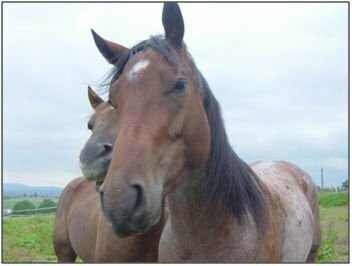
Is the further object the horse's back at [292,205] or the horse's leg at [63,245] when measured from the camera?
the horse's leg at [63,245]

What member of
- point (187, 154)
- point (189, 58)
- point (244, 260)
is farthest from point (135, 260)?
point (189, 58)

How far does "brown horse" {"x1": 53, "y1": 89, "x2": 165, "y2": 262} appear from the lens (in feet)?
12.3

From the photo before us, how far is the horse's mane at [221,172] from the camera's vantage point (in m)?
2.80

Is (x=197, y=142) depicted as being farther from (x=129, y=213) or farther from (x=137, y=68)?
(x=129, y=213)

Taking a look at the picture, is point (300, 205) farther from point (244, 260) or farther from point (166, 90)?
point (166, 90)

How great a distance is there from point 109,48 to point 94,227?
9.01ft

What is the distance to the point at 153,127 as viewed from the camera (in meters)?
2.33

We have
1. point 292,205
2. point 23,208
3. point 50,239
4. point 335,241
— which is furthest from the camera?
point 23,208

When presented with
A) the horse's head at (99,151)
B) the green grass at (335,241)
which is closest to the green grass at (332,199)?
the green grass at (335,241)

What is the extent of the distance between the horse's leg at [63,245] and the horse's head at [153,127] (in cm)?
453

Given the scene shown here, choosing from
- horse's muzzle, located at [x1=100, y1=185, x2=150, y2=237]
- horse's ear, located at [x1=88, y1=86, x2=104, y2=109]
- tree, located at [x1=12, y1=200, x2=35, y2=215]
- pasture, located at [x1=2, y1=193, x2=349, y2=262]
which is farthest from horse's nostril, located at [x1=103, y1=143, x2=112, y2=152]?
tree, located at [x1=12, y1=200, x2=35, y2=215]

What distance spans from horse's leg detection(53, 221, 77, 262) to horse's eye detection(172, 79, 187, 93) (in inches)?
193

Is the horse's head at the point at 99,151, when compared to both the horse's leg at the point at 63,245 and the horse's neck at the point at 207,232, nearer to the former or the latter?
the horse's neck at the point at 207,232

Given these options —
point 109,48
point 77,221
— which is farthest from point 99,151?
point 77,221
